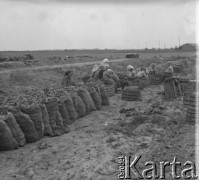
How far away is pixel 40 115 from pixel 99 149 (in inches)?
72.7

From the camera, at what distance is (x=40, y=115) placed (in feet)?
24.6

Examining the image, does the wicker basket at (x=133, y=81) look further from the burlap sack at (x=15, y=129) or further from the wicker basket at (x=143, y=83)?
the burlap sack at (x=15, y=129)

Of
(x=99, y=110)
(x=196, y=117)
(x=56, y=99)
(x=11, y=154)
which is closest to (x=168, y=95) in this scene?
(x=99, y=110)

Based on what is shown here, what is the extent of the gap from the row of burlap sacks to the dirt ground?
0.22 m

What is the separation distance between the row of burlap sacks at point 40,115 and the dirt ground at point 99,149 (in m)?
0.22

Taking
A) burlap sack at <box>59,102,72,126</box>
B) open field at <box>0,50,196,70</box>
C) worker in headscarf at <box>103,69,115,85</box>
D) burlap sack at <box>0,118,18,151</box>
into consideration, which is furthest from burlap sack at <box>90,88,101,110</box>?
open field at <box>0,50,196,70</box>

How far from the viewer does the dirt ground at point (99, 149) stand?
5.57 meters

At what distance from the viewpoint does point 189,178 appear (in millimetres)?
4949

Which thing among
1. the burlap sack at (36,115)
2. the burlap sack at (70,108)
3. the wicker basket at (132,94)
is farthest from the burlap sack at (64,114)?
the wicker basket at (132,94)

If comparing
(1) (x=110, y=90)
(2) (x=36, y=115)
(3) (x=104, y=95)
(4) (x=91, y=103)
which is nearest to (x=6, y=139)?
(2) (x=36, y=115)

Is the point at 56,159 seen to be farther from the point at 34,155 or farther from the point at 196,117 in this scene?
the point at 196,117

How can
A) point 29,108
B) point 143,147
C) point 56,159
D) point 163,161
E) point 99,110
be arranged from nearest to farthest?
1. point 163,161
2. point 56,159
3. point 143,147
4. point 29,108
5. point 99,110

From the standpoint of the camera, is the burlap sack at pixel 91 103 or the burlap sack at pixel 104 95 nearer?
the burlap sack at pixel 91 103

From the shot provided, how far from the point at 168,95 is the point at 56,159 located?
8187 mm
